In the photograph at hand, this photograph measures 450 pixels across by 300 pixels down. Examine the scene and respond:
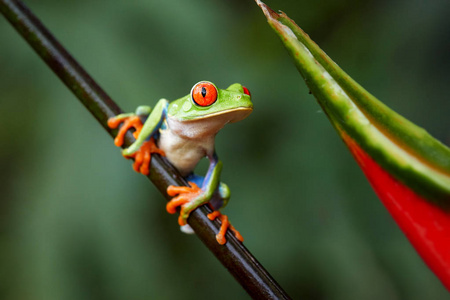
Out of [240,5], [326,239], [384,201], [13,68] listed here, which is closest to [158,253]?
[326,239]

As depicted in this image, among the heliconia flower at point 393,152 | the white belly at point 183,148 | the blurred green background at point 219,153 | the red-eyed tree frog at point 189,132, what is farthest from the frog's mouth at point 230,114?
the blurred green background at point 219,153

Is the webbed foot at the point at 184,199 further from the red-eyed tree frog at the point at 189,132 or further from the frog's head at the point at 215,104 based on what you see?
the frog's head at the point at 215,104

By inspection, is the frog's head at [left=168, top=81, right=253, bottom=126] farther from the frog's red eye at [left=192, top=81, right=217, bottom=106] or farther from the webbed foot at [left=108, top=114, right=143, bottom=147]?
the webbed foot at [left=108, top=114, right=143, bottom=147]

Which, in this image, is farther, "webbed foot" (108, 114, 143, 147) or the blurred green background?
the blurred green background

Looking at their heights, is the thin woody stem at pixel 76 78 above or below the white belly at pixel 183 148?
above

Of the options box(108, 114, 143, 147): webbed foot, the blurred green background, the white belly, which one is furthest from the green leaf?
the blurred green background

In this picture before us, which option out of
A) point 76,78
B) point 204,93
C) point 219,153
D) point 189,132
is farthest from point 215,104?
point 219,153

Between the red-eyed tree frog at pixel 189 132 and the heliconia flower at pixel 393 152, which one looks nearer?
the heliconia flower at pixel 393 152
